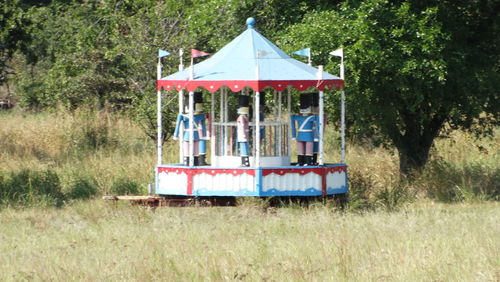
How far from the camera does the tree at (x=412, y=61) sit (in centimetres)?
1862

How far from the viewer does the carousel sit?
1669cm

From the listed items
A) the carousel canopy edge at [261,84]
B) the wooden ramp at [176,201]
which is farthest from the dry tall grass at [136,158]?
the wooden ramp at [176,201]

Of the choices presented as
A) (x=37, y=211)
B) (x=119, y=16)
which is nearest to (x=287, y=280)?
(x=37, y=211)

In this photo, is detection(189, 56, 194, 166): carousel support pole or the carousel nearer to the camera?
the carousel

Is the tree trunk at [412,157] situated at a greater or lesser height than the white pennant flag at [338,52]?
lesser

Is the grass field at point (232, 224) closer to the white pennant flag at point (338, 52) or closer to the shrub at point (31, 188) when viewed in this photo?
the shrub at point (31, 188)

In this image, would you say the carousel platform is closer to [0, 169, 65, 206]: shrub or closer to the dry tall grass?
the dry tall grass

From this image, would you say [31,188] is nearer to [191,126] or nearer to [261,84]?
[191,126]

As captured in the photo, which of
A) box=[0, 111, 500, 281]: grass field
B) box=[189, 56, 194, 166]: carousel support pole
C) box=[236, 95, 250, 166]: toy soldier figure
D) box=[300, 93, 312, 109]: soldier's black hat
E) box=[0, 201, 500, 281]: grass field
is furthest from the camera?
box=[300, 93, 312, 109]: soldier's black hat

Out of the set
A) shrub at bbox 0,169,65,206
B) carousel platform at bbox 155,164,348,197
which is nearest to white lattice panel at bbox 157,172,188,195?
carousel platform at bbox 155,164,348,197

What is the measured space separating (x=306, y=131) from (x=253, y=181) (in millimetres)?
1488

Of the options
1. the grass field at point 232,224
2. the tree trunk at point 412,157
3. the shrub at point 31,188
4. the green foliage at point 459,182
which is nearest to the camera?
the grass field at point 232,224

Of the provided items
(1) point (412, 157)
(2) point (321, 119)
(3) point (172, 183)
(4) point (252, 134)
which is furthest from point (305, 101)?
(1) point (412, 157)

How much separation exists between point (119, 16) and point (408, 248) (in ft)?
56.1
